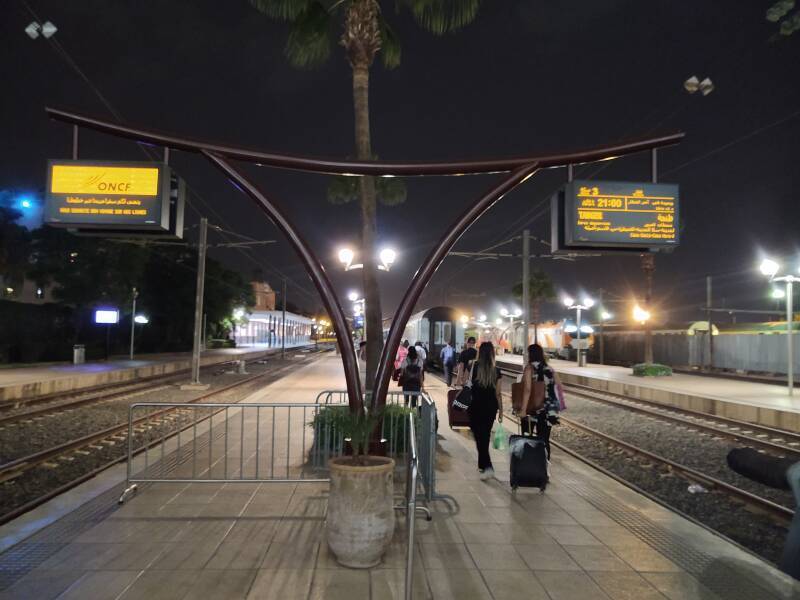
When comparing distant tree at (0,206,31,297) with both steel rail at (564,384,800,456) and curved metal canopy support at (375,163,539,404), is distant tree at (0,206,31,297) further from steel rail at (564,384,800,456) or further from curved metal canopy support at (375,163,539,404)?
curved metal canopy support at (375,163,539,404)

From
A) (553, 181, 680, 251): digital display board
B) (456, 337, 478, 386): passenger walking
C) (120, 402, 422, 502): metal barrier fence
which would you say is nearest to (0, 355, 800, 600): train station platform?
(120, 402, 422, 502): metal barrier fence

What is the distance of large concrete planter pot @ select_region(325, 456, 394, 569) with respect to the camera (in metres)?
5.20

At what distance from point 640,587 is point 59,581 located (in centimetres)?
439

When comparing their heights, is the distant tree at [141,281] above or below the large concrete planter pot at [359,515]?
above

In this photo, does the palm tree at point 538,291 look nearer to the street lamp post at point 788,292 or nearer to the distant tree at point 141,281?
the distant tree at point 141,281

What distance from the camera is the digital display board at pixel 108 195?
779 centimetres

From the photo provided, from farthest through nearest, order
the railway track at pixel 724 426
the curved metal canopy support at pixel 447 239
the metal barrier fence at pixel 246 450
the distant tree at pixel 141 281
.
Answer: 1. the distant tree at pixel 141 281
2. the railway track at pixel 724 426
3. the metal barrier fence at pixel 246 450
4. the curved metal canopy support at pixel 447 239

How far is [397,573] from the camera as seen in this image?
16.8 feet

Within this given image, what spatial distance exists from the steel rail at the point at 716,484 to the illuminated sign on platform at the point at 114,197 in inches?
317

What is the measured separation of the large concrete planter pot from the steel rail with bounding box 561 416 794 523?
202 inches

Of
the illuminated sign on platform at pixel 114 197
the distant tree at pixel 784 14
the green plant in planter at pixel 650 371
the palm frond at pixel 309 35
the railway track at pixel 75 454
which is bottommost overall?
the railway track at pixel 75 454

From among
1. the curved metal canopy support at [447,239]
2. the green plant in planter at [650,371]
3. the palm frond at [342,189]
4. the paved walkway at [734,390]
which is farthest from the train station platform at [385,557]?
the green plant in planter at [650,371]

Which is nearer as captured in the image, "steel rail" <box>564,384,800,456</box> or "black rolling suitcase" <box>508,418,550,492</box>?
"black rolling suitcase" <box>508,418,550,492</box>

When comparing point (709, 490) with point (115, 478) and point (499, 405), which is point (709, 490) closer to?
point (499, 405)
